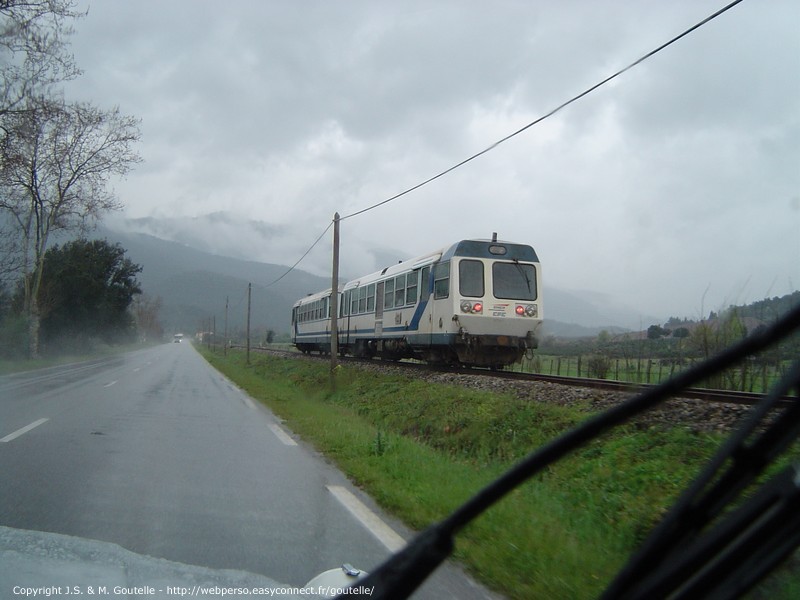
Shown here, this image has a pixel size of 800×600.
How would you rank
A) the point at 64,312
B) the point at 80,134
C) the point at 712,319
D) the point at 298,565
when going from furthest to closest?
the point at 64,312 → the point at 80,134 → the point at 712,319 → the point at 298,565

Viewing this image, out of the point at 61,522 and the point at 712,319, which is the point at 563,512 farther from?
the point at 712,319

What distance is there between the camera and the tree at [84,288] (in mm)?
50062

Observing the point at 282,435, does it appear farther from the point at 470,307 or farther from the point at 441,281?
the point at 441,281

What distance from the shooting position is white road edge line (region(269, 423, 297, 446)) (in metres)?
Result: 9.80

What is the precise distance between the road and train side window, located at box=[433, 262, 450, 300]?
260 inches

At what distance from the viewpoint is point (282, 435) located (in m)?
10.5

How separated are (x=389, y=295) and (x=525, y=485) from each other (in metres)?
15.2

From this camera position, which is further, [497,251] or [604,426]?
[497,251]

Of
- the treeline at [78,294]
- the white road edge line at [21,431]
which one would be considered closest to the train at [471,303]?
the white road edge line at [21,431]

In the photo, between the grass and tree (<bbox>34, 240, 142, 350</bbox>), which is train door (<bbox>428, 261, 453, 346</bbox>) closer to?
the grass

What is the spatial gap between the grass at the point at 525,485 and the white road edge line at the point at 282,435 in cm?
30

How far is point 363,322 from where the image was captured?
25031 millimetres

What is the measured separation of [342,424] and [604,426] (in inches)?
387

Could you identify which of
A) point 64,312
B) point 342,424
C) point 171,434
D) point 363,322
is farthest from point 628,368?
point 64,312
